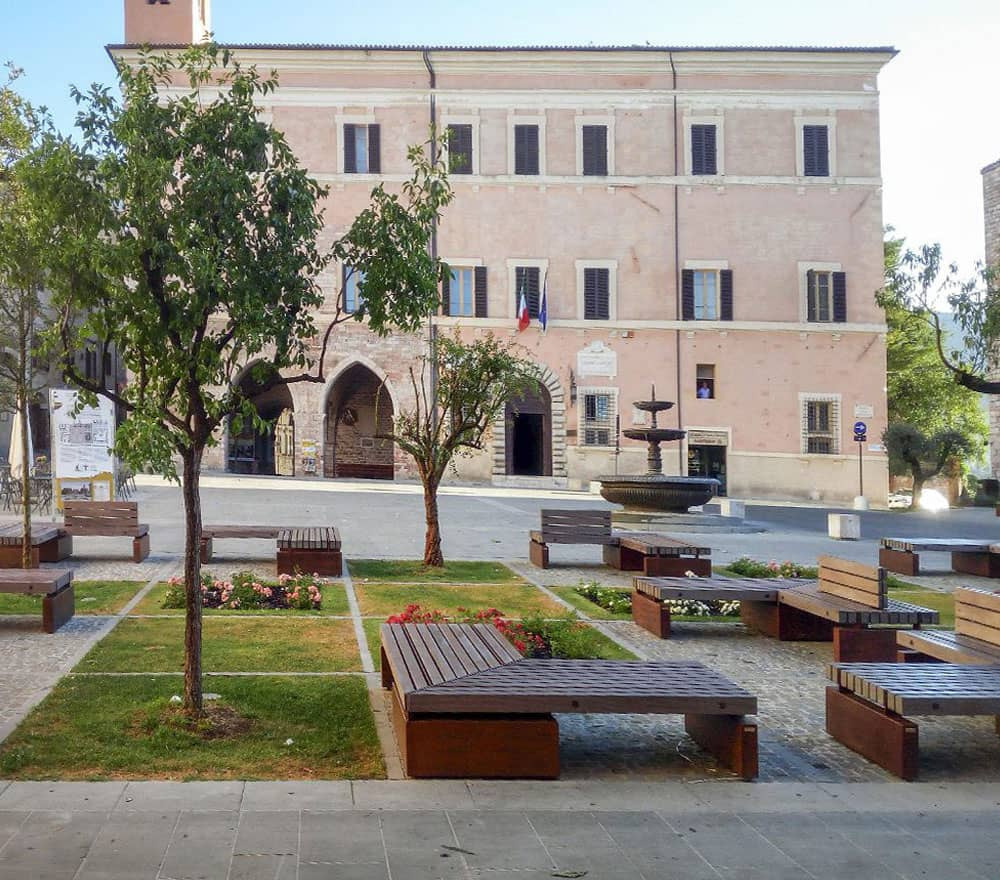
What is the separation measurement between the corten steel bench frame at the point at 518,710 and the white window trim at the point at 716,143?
106 ft

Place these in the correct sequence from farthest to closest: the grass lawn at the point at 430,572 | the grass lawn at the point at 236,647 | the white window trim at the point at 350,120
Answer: the white window trim at the point at 350,120
the grass lawn at the point at 430,572
the grass lawn at the point at 236,647

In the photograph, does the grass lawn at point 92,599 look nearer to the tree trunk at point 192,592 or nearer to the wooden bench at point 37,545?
the wooden bench at point 37,545

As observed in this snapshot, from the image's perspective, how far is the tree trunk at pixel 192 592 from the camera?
5754mm

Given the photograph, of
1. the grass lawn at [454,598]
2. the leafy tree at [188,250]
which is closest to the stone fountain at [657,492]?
the grass lawn at [454,598]

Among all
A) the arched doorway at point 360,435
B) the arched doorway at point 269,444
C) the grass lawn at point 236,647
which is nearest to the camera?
the grass lawn at point 236,647

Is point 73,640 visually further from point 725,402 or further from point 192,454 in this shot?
point 725,402

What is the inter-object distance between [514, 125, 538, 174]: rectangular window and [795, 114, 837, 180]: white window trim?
29.6 ft

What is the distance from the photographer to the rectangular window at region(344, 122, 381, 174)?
3481 cm

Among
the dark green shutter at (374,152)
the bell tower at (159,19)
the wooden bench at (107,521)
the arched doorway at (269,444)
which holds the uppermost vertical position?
the bell tower at (159,19)

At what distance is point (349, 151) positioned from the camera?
3484 centimetres

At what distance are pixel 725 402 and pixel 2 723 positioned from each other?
1240 inches

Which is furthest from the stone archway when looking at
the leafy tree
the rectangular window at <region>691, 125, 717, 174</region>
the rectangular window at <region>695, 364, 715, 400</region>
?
the leafy tree

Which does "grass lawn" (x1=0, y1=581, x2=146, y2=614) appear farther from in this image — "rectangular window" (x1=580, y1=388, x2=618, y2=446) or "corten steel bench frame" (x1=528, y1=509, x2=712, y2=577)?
"rectangular window" (x1=580, y1=388, x2=618, y2=446)

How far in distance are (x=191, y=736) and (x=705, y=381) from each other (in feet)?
104
